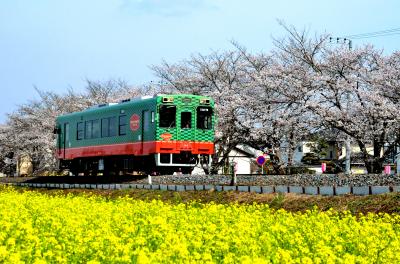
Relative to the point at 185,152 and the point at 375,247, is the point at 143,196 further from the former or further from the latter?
the point at 375,247

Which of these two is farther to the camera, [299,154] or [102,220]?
[299,154]

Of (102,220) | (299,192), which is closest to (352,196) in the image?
(299,192)

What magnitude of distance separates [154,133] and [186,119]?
1.29 metres

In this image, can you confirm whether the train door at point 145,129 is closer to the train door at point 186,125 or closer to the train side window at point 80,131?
the train door at point 186,125

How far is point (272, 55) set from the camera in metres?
29.6

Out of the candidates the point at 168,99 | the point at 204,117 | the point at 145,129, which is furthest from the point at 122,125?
the point at 204,117

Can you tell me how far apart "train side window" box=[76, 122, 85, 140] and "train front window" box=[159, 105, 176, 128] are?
5.80 meters

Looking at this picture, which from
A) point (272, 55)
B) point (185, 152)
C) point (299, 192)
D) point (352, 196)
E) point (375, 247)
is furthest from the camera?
point (272, 55)

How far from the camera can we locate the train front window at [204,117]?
22.0 meters

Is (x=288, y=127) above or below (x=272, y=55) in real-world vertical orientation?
below

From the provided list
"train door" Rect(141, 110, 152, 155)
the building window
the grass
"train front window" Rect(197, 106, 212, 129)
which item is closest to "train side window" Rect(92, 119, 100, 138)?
the building window

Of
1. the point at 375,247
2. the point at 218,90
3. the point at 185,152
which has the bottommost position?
the point at 375,247

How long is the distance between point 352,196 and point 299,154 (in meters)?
47.6

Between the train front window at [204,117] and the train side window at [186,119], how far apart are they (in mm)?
387
